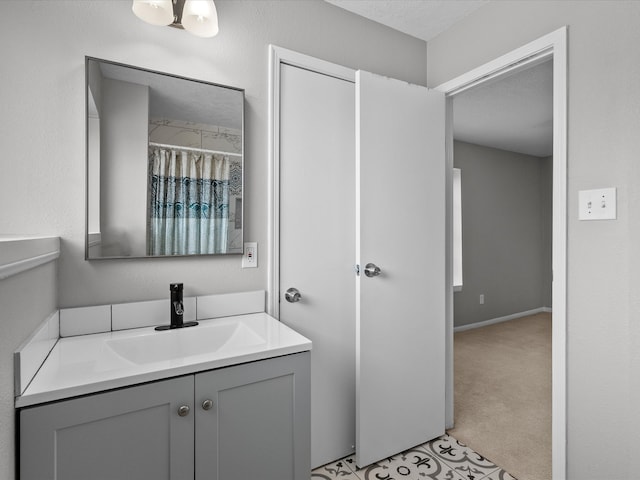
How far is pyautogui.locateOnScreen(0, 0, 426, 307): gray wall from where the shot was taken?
123cm

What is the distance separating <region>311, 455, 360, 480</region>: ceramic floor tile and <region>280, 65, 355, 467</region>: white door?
31 millimetres

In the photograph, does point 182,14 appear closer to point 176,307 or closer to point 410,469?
point 176,307

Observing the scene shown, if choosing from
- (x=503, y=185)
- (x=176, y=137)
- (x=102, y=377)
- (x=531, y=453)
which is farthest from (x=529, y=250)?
(x=102, y=377)

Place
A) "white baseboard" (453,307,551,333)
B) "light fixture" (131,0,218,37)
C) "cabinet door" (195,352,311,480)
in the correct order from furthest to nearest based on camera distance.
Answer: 1. "white baseboard" (453,307,551,333)
2. "light fixture" (131,0,218,37)
3. "cabinet door" (195,352,311,480)

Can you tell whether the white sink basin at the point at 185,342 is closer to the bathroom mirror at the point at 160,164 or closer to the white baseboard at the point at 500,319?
the bathroom mirror at the point at 160,164

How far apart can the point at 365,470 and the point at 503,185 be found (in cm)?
424

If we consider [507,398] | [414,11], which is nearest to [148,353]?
[414,11]

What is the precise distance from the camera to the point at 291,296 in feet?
5.55

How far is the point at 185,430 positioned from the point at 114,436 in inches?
7.0

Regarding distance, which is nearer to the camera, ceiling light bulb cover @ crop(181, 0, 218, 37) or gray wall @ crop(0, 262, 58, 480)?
gray wall @ crop(0, 262, 58, 480)

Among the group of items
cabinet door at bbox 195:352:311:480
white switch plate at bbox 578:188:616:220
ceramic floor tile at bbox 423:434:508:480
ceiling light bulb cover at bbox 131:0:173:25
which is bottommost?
ceramic floor tile at bbox 423:434:508:480

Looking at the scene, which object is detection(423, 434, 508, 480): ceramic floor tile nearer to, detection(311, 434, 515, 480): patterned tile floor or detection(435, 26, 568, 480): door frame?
detection(311, 434, 515, 480): patterned tile floor

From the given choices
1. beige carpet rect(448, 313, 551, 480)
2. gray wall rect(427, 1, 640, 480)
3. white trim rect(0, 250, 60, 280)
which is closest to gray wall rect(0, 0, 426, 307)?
white trim rect(0, 250, 60, 280)

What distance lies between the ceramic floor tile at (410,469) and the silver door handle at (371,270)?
96 centimetres
